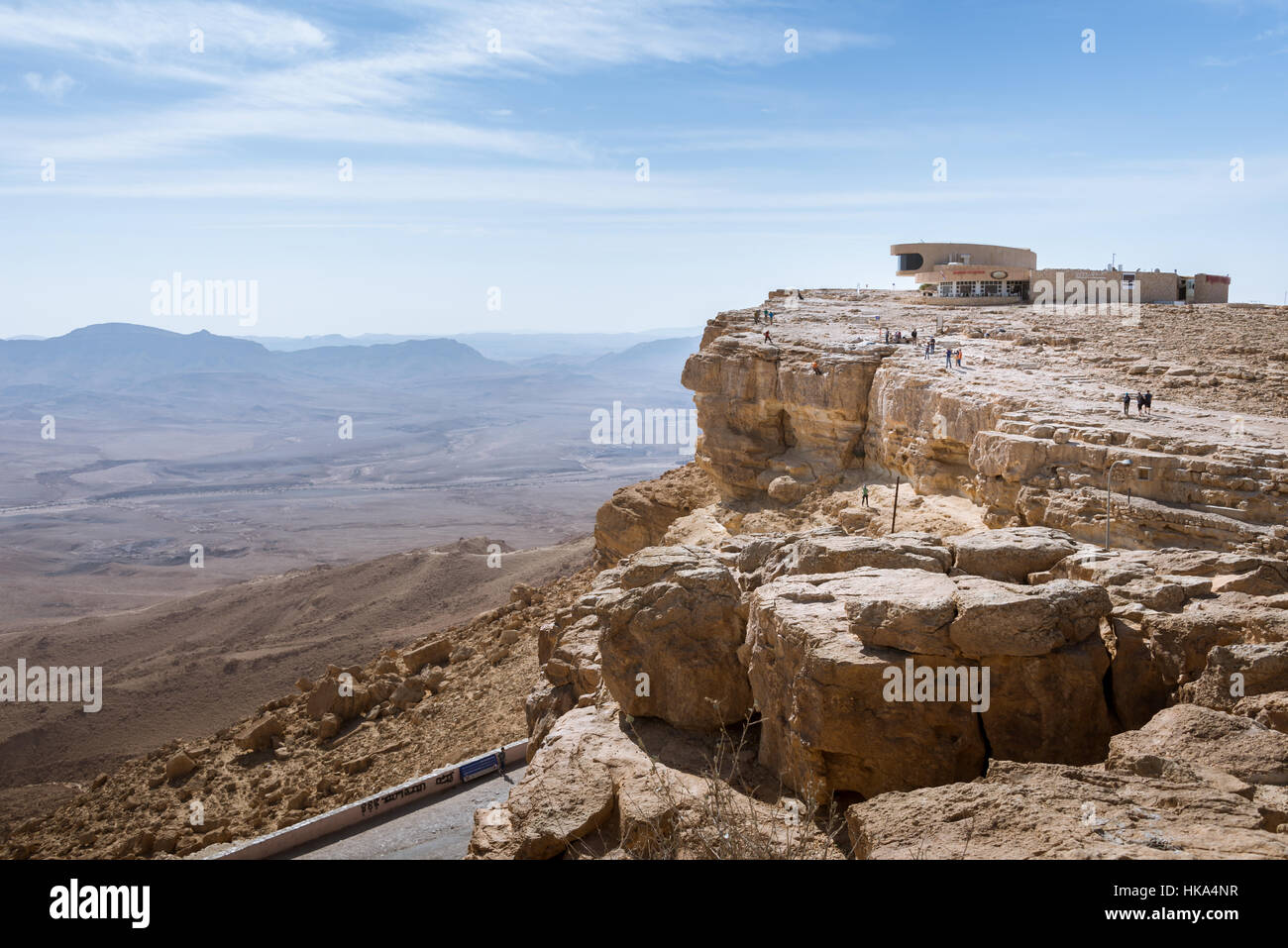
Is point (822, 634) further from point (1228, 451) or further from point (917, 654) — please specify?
point (1228, 451)

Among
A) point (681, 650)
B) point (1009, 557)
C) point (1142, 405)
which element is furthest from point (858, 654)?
point (1142, 405)

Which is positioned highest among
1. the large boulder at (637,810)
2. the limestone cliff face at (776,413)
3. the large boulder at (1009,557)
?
the limestone cliff face at (776,413)

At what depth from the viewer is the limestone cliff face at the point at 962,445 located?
13.7 meters

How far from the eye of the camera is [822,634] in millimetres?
7949

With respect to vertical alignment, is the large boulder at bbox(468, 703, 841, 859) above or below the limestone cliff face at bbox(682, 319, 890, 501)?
below

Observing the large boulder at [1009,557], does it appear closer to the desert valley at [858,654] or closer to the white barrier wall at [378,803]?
the desert valley at [858,654]

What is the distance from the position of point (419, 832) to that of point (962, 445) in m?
12.9

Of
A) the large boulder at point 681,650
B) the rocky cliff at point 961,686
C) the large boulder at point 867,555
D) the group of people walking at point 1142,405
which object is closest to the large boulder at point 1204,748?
the rocky cliff at point 961,686

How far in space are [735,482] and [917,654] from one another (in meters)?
18.7

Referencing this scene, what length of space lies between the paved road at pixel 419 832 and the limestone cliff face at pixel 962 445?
9982 mm

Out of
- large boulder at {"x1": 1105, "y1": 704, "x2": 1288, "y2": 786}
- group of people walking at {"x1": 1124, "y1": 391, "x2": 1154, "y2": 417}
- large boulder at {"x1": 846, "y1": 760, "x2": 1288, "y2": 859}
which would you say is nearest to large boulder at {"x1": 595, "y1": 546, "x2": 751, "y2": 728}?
large boulder at {"x1": 846, "y1": 760, "x2": 1288, "y2": 859}

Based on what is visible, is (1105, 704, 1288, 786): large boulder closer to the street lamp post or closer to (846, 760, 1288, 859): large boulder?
(846, 760, 1288, 859): large boulder

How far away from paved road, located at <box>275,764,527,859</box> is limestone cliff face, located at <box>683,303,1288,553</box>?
32.7ft

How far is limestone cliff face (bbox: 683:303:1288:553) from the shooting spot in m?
13.7
